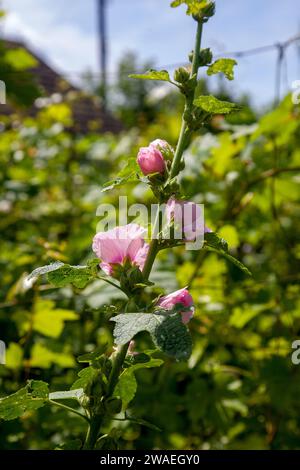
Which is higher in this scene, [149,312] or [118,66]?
[118,66]

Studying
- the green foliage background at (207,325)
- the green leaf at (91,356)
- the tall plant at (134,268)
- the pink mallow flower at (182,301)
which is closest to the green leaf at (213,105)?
the tall plant at (134,268)

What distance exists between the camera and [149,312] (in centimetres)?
71

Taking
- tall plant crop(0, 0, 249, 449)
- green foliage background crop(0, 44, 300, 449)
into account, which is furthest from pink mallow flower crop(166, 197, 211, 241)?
green foliage background crop(0, 44, 300, 449)

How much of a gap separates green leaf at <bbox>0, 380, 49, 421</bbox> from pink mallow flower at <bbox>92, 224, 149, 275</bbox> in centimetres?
19

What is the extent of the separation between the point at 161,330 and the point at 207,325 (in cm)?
99

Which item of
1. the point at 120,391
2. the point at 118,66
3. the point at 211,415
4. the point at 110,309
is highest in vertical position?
the point at 118,66

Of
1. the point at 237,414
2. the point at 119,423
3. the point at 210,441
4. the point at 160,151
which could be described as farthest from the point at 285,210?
the point at 160,151

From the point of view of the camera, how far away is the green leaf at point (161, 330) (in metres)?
0.61

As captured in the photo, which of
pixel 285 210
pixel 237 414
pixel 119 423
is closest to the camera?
pixel 119 423

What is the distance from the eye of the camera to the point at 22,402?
2.43ft

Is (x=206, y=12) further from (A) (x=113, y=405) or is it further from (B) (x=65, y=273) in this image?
(A) (x=113, y=405)

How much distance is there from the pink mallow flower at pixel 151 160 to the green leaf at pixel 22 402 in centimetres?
31
